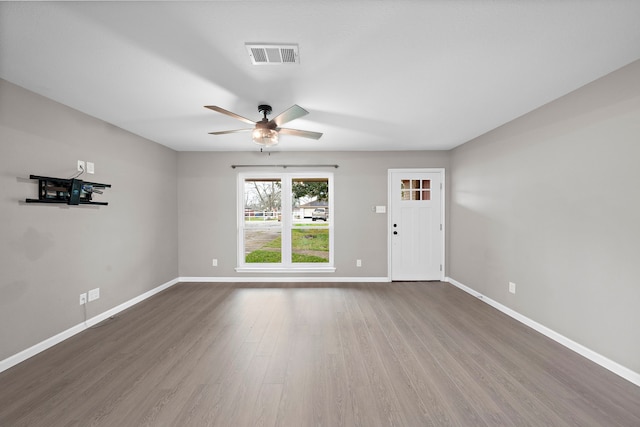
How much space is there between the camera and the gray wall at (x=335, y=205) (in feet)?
15.0

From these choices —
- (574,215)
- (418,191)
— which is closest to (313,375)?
(574,215)

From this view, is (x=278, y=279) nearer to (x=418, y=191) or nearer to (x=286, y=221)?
(x=286, y=221)

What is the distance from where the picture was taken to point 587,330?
2240 millimetres

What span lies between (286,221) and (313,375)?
118 inches

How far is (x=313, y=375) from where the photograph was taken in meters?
2.01

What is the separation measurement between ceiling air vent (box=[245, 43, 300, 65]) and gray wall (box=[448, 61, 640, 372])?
2.68 meters

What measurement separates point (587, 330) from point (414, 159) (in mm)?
3247

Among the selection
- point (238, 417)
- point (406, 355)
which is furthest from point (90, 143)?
point (406, 355)

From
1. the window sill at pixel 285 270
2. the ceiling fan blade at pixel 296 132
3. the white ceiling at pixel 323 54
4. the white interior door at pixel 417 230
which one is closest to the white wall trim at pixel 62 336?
the window sill at pixel 285 270

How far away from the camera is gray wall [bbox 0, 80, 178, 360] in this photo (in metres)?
2.12

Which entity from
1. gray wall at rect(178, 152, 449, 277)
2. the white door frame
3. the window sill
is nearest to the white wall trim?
gray wall at rect(178, 152, 449, 277)

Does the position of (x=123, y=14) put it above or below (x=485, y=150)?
above

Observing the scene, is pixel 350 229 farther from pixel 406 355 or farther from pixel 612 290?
pixel 612 290

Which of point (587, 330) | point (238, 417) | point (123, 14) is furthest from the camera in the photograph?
point (587, 330)
